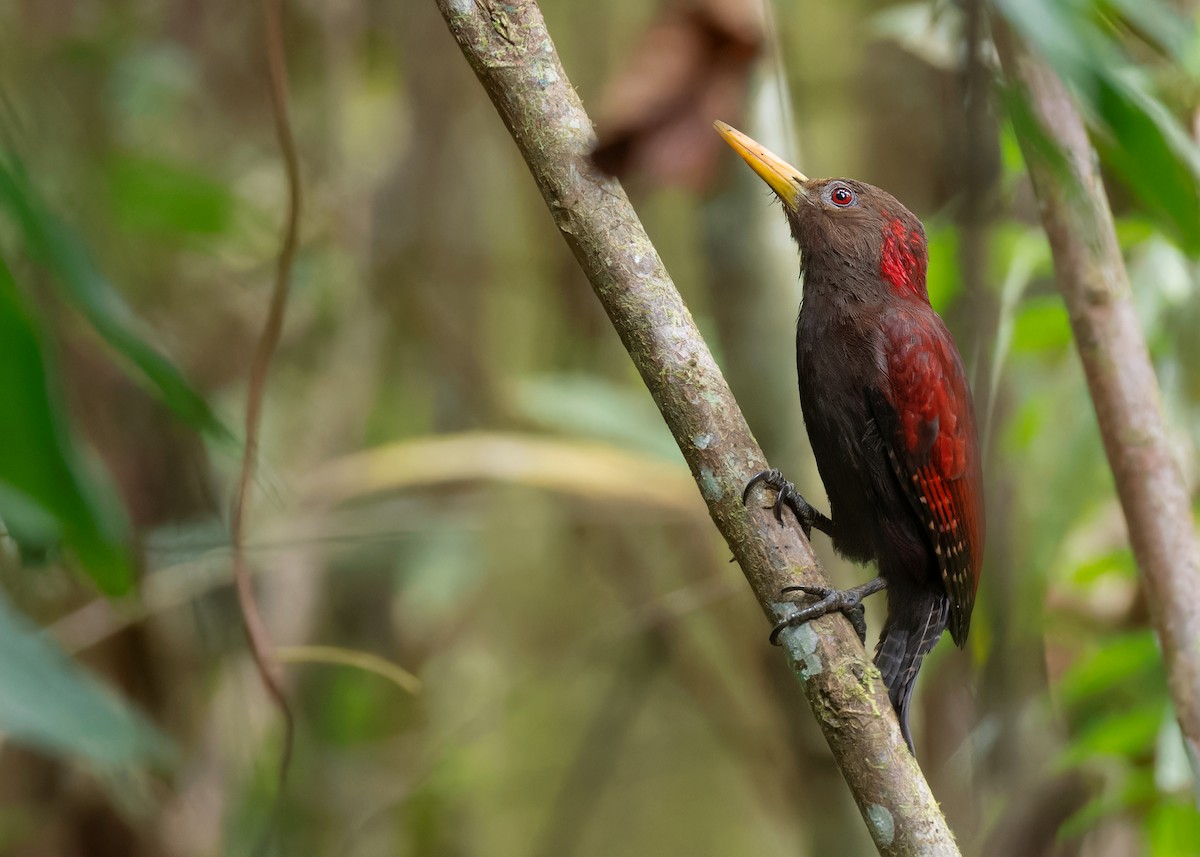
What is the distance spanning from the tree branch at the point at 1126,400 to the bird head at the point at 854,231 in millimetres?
281

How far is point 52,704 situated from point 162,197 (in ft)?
7.04

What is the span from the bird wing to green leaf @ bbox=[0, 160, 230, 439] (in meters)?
1.28

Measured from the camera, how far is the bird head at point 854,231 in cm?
229

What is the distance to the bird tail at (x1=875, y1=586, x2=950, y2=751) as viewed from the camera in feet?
7.36

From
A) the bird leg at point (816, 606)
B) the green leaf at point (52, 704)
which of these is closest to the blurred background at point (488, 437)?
the green leaf at point (52, 704)

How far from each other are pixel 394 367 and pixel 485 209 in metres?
1.03

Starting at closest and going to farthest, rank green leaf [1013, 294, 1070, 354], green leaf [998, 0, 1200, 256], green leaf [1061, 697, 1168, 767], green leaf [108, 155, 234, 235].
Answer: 1. green leaf [998, 0, 1200, 256]
2. green leaf [1061, 697, 1168, 767]
3. green leaf [1013, 294, 1070, 354]
4. green leaf [108, 155, 234, 235]

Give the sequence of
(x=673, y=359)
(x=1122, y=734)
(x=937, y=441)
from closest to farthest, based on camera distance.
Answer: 1. (x=673, y=359)
2. (x=937, y=441)
3. (x=1122, y=734)

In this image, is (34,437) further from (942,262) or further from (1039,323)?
(1039,323)

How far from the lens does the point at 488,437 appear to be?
11.9 feet

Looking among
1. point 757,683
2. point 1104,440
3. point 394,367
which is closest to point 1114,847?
point 757,683

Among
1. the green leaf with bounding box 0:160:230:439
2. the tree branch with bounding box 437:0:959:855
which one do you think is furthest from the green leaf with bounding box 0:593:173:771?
the tree branch with bounding box 437:0:959:855

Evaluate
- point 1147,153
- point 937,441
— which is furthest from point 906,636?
point 1147,153

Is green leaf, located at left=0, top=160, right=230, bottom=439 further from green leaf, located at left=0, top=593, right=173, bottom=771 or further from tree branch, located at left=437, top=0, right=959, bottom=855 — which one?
tree branch, located at left=437, top=0, right=959, bottom=855
